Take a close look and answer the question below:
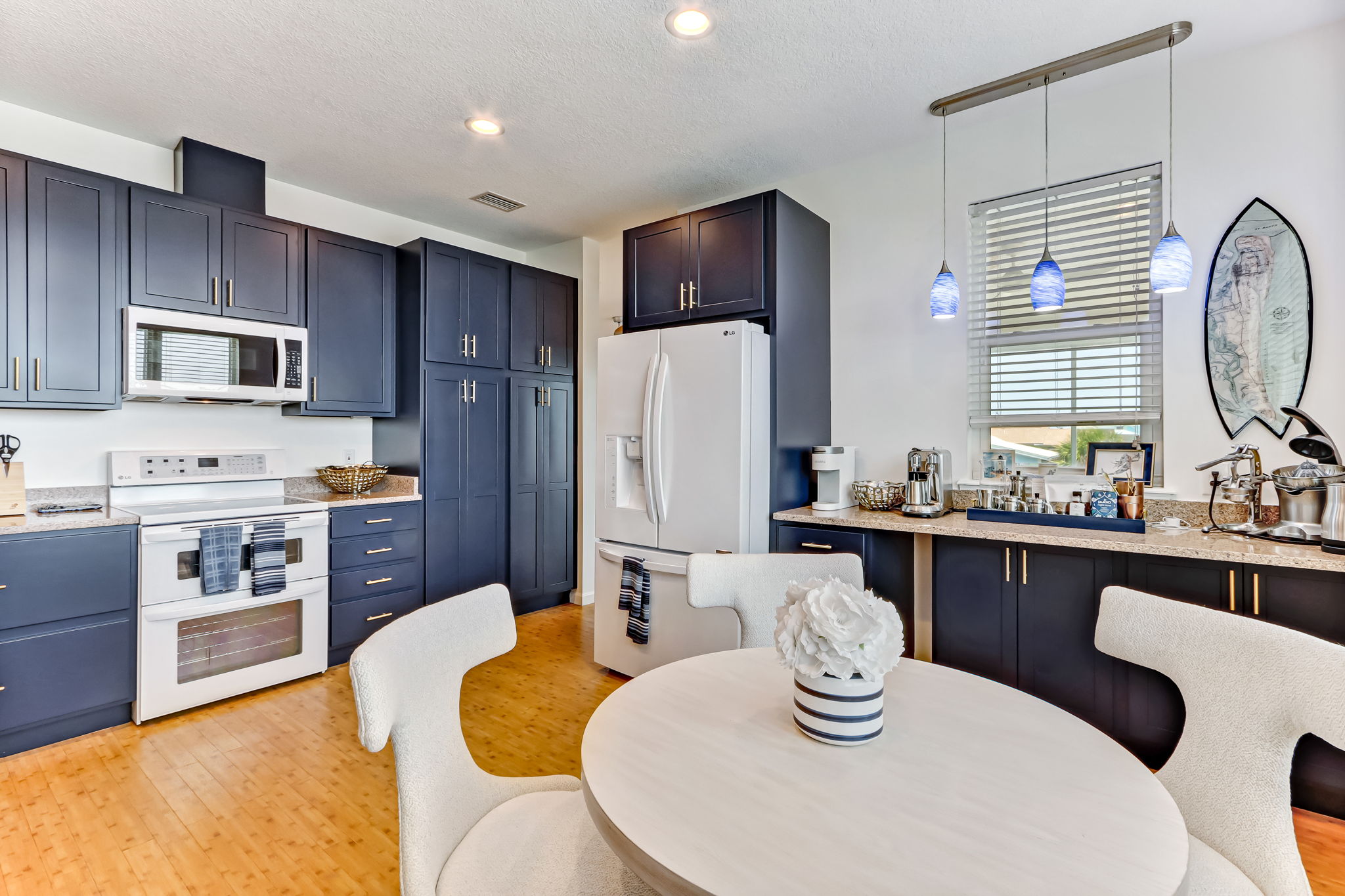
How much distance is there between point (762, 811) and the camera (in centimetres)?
90

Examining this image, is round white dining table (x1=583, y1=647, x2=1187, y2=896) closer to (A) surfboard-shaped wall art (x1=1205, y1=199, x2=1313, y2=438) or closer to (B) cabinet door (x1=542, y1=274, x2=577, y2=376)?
(A) surfboard-shaped wall art (x1=1205, y1=199, x2=1313, y2=438)

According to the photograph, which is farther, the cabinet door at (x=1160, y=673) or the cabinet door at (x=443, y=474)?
the cabinet door at (x=443, y=474)

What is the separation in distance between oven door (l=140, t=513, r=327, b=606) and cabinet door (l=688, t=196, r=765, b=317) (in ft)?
7.55

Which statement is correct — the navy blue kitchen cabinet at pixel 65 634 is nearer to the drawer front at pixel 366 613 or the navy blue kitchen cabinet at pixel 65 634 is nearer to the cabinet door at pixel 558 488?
the drawer front at pixel 366 613

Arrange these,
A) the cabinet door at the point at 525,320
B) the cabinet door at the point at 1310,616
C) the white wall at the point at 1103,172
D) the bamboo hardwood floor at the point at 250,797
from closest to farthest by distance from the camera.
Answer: the bamboo hardwood floor at the point at 250,797
the cabinet door at the point at 1310,616
the white wall at the point at 1103,172
the cabinet door at the point at 525,320

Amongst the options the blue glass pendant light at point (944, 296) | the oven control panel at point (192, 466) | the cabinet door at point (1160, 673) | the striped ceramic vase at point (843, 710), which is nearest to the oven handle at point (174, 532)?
the oven control panel at point (192, 466)

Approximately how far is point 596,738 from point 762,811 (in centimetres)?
33

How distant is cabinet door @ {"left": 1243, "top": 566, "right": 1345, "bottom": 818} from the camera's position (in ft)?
6.40

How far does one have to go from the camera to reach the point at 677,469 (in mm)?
3119

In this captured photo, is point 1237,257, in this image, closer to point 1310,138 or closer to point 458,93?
point 1310,138

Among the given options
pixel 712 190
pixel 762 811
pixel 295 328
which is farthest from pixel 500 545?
pixel 762 811

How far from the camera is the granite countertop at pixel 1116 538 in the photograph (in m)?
1.97

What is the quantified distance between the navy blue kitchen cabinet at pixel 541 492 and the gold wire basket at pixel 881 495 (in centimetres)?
231

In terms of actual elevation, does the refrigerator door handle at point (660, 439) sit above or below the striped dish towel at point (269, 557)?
above
